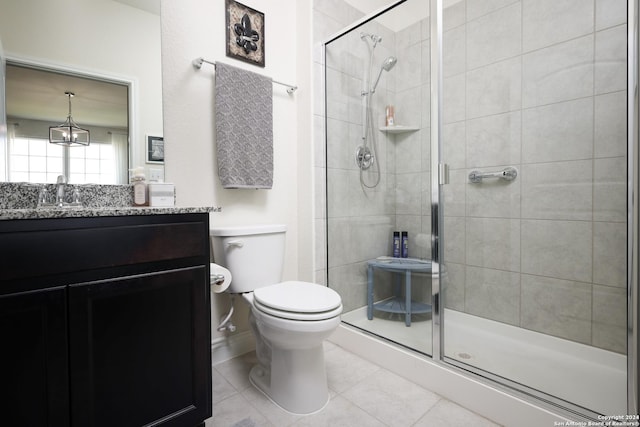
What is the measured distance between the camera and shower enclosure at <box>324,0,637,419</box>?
132 cm

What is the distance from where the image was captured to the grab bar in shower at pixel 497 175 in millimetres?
1707

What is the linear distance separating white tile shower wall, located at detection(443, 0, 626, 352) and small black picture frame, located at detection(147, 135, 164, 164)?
1396mm

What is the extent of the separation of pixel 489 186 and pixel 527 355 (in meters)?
0.89

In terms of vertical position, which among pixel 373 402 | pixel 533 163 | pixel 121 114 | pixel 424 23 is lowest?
pixel 373 402

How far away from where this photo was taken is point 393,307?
191 cm

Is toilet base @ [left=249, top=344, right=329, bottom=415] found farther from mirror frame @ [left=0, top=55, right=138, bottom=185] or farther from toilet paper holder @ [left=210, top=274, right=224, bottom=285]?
mirror frame @ [left=0, top=55, right=138, bottom=185]

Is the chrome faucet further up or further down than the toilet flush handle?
further up

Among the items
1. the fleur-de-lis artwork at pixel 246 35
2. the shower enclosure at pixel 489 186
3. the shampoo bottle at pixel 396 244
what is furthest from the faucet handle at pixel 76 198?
the shampoo bottle at pixel 396 244

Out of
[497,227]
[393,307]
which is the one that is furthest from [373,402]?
[497,227]

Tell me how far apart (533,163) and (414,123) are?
2.13 ft

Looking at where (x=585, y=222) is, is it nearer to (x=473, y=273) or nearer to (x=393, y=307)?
(x=473, y=273)

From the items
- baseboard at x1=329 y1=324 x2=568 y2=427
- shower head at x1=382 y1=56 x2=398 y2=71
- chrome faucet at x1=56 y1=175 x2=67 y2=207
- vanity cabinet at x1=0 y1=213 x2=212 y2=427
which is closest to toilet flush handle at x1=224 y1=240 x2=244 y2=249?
vanity cabinet at x1=0 y1=213 x2=212 y2=427

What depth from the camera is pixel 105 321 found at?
0.89 metres

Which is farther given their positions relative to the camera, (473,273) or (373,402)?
(473,273)
